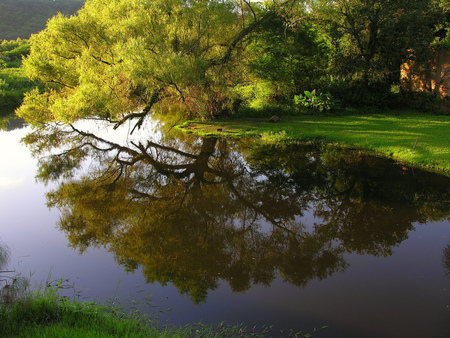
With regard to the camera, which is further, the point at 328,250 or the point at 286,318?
the point at 328,250

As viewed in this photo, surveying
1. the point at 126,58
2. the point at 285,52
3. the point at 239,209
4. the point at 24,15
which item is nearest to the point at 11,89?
the point at 126,58

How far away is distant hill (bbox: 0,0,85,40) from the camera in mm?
57469

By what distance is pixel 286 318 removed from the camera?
393cm

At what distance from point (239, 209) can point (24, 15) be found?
78.4 metres

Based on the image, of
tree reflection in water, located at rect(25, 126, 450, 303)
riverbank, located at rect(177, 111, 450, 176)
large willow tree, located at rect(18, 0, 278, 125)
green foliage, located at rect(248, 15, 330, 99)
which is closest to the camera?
tree reflection in water, located at rect(25, 126, 450, 303)

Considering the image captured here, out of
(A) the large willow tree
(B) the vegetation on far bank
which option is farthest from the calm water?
(B) the vegetation on far bank

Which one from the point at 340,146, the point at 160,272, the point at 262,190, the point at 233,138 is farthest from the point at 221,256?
the point at 233,138

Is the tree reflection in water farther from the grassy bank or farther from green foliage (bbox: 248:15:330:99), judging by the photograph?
green foliage (bbox: 248:15:330:99)

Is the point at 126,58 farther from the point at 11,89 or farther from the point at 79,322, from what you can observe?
the point at 11,89

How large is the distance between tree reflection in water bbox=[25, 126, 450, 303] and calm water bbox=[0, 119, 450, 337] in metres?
0.03

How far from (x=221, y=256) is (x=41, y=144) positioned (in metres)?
12.9

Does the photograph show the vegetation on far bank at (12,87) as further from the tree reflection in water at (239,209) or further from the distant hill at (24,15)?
the distant hill at (24,15)

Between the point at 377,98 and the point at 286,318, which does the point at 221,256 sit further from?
the point at 377,98

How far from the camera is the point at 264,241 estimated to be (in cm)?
590
